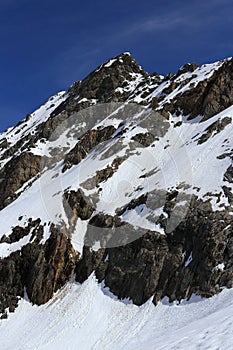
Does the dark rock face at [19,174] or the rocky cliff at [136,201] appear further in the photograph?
the dark rock face at [19,174]

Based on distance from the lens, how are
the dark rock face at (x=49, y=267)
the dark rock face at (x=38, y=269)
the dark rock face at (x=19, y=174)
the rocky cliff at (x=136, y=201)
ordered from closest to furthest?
the rocky cliff at (x=136, y=201) < the dark rock face at (x=49, y=267) < the dark rock face at (x=38, y=269) < the dark rock face at (x=19, y=174)

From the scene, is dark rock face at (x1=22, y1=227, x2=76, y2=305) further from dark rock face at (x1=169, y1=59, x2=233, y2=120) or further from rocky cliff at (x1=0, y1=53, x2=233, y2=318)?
dark rock face at (x1=169, y1=59, x2=233, y2=120)

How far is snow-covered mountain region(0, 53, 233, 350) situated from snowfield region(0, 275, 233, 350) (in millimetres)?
127

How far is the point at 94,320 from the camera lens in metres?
33.1

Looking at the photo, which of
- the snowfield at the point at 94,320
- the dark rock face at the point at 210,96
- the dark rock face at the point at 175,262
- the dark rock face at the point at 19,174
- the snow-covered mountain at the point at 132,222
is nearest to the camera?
the snowfield at the point at 94,320

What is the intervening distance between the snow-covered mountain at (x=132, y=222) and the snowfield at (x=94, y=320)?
0.13 metres

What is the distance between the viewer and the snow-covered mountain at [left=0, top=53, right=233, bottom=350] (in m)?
31.3

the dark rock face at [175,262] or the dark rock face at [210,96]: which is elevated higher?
the dark rock face at [210,96]

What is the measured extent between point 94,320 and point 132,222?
34.9 feet

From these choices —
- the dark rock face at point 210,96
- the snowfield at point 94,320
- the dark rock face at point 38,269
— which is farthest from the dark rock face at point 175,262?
the dark rock face at point 210,96

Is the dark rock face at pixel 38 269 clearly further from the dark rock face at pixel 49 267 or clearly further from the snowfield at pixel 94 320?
the snowfield at pixel 94 320

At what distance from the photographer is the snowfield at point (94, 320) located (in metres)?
27.3

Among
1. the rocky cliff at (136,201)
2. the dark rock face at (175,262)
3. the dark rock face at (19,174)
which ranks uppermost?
the dark rock face at (19,174)

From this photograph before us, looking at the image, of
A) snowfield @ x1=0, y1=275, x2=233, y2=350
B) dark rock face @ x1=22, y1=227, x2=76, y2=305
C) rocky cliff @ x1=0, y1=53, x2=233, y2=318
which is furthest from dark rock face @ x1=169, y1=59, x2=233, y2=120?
snowfield @ x1=0, y1=275, x2=233, y2=350
